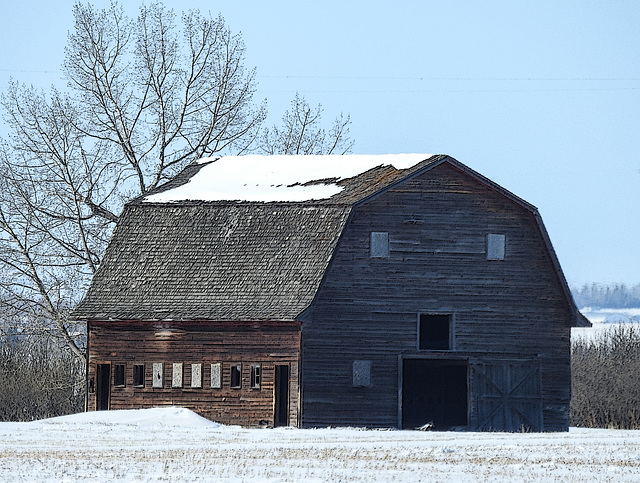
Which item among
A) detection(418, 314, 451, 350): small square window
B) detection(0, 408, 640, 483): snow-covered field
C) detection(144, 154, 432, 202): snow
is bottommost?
detection(0, 408, 640, 483): snow-covered field

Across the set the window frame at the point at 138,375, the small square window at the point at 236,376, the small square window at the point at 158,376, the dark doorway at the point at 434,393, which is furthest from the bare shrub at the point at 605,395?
the window frame at the point at 138,375

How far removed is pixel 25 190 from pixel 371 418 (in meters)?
20.5

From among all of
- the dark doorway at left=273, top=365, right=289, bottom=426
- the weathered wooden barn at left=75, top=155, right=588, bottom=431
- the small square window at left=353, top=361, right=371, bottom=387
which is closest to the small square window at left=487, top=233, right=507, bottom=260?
the weathered wooden barn at left=75, top=155, right=588, bottom=431

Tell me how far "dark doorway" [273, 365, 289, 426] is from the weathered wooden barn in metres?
0.05

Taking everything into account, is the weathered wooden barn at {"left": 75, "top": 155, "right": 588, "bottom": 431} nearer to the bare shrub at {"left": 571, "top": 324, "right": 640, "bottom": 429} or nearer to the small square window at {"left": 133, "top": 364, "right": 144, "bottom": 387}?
the small square window at {"left": 133, "top": 364, "right": 144, "bottom": 387}

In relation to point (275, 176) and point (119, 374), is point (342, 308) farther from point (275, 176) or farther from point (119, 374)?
point (119, 374)

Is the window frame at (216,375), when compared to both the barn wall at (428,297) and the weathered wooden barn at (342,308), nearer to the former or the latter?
the weathered wooden barn at (342,308)

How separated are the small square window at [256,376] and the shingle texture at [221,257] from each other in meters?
1.68

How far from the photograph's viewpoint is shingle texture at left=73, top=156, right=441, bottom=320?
144 feet

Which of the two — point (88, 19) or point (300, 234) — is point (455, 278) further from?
point (88, 19)

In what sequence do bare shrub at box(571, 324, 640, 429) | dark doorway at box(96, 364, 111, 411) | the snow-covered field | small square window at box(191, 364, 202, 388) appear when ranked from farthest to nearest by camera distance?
bare shrub at box(571, 324, 640, 429) < dark doorway at box(96, 364, 111, 411) < small square window at box(191, 364, 202, 388) < the snow-covered field

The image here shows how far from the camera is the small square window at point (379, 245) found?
44.1 metres

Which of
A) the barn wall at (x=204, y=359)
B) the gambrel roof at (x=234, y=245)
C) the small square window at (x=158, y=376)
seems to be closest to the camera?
the barn wall at (x=204, y=359)

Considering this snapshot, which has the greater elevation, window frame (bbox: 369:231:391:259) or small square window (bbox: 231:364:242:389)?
window frame (bbox: 369:231:391:259)
